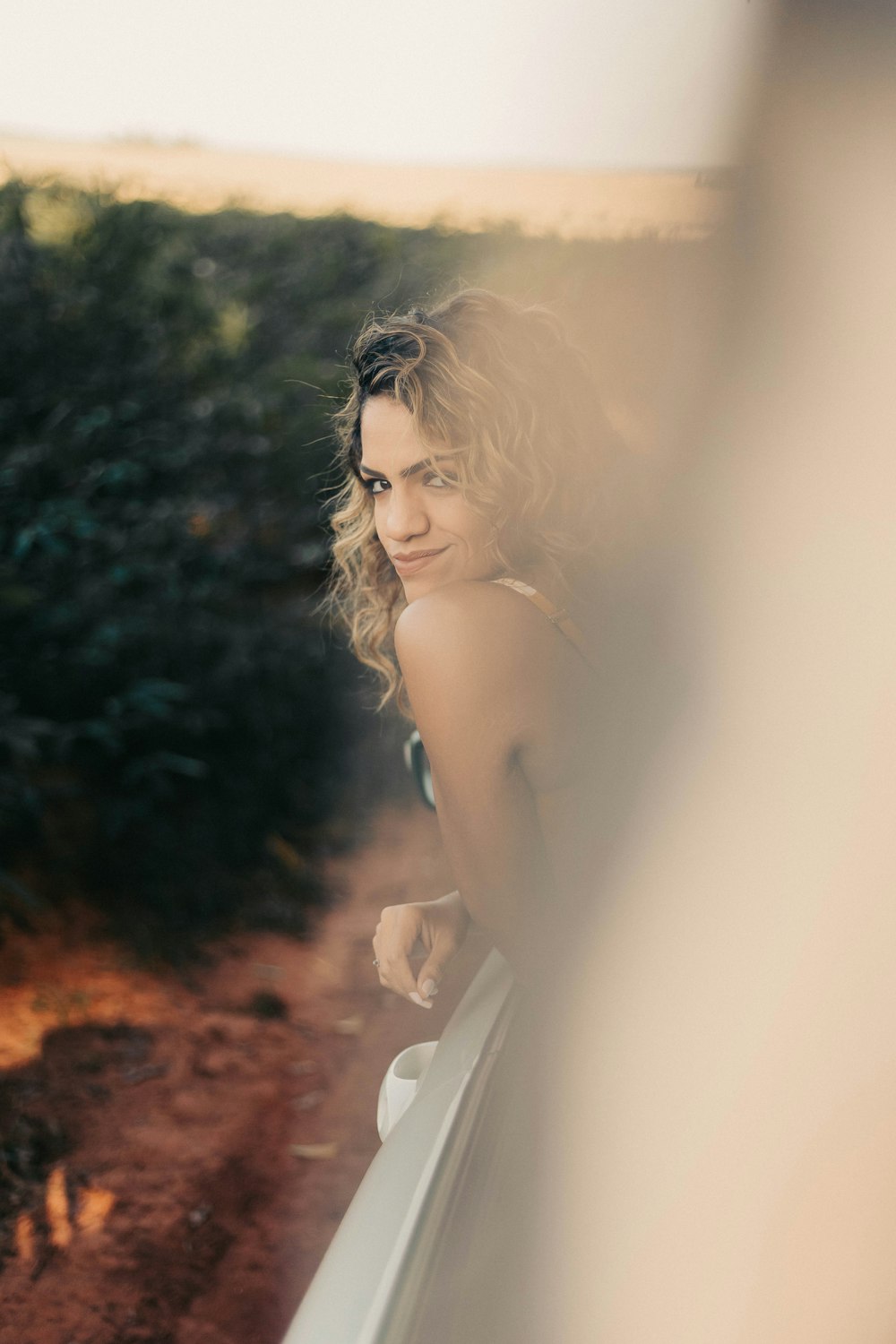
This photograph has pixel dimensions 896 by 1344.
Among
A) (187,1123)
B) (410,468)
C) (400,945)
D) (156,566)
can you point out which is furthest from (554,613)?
(156,566)

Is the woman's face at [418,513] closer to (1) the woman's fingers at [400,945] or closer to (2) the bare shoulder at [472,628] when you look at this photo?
(2) the bare shoulder at [472,628]

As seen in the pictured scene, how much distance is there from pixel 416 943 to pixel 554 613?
1.26 feet

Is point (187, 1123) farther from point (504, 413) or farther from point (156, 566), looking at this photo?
point (504, 413)

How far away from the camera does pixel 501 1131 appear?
851 mm

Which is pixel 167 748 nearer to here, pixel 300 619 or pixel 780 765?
pixel 300 619

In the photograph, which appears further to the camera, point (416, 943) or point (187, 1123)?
point (187, 1123)

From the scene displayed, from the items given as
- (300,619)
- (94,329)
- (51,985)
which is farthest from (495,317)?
(300,619)

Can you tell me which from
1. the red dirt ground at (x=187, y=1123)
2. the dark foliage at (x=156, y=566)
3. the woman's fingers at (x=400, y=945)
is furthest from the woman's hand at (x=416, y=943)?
the dark foliage at (x=156, y=566)

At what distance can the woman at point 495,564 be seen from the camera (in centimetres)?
81

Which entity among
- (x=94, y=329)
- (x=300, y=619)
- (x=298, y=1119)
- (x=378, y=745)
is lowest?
(x=298, y=1119)

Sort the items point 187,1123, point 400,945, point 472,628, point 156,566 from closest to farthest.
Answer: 1. point 472,628
2. point 400,945
3. point 187,1123
4. point 156,566

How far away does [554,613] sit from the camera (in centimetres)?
83

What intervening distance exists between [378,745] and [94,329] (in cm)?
186

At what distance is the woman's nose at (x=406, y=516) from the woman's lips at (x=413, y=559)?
0.06 ft
